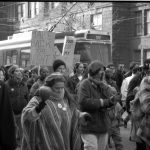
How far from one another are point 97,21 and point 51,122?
30513 mm

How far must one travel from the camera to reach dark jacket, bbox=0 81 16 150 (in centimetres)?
461

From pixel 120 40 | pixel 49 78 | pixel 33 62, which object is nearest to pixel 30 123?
pixel 49 78

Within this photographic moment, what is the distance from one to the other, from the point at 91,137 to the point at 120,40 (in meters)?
27.5

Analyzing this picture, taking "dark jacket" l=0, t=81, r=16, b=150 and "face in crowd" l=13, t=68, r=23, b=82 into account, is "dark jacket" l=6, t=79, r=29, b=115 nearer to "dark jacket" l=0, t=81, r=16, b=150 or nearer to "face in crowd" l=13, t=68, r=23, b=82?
"face in crowd" l=13, t=68, r=23, b=82

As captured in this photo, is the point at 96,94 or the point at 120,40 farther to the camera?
the point at 120,40

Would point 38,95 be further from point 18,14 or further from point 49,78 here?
point 18,14

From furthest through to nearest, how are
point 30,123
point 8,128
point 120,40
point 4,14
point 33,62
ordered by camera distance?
point 4,14 → point 120,40 → point 33,62 → point 30,123 → point 8,128

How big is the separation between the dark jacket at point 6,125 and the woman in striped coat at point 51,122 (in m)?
0.30

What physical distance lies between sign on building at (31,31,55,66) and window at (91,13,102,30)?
23.3m

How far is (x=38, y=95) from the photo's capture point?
5.09m

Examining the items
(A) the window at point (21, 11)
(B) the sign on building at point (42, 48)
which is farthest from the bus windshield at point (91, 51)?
(A) the window at point (21, 11)

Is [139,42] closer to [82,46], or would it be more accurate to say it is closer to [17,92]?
[82,46]

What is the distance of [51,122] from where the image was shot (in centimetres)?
497

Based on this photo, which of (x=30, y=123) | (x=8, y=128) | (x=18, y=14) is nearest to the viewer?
(x=8, y=128)
